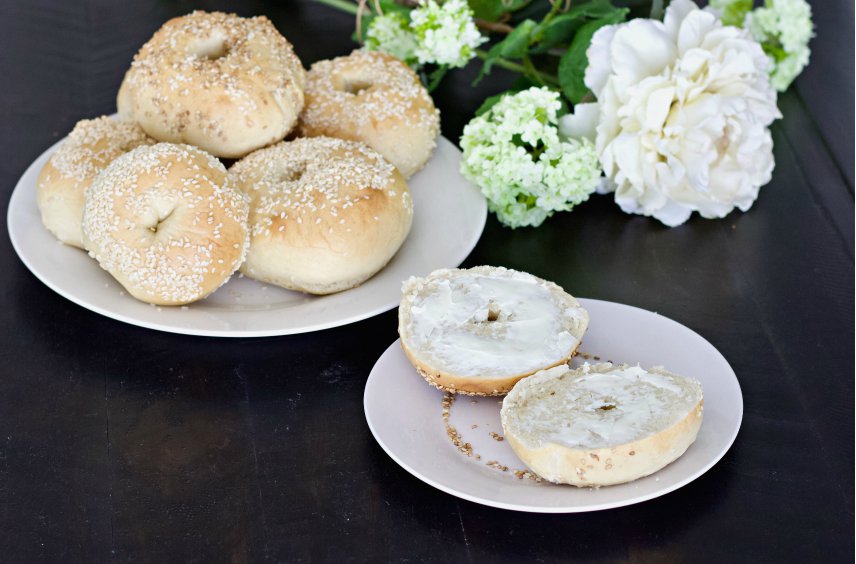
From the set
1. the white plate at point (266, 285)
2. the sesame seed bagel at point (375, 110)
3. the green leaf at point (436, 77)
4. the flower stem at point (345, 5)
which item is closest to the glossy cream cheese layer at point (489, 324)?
the white plate at point (266, 285)

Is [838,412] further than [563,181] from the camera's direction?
No

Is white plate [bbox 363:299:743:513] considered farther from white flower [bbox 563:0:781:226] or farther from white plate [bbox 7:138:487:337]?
white flower [bbox 563:0:781:226]

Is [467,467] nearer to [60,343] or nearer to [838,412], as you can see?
[838,412]

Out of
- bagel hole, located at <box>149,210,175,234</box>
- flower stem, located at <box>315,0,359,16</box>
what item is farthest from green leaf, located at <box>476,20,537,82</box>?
bagel hole, located at <box>149,210,175,234</box>

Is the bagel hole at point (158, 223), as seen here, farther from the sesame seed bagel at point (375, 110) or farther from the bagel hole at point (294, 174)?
the sesame seed bagel at point (375, 110)

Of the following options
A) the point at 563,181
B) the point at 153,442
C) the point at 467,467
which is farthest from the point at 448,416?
the point at 563,181
